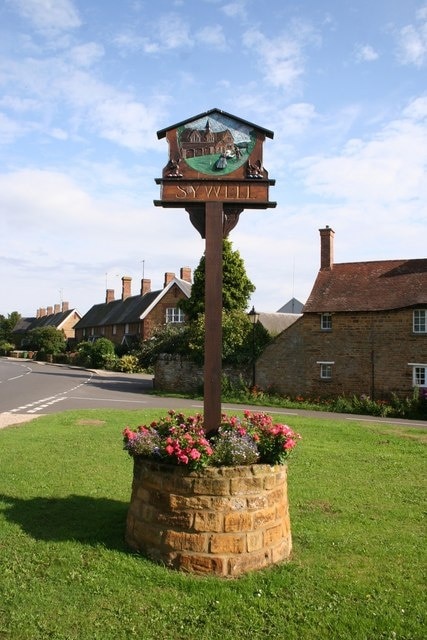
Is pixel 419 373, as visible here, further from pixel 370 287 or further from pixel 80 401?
pixel 80 401

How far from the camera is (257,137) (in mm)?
6801

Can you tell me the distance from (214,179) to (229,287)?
83.1ft

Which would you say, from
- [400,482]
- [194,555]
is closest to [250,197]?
[194,555]

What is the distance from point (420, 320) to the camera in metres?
22.4

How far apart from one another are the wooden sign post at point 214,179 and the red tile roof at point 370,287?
683 inches

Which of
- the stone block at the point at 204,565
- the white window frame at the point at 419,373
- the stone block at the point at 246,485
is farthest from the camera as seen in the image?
the white window frame at the point at 419,373

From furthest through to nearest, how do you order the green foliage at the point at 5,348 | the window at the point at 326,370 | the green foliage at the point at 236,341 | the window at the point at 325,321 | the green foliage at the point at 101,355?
the green foliage at the point at 5,348
the green foliage at the point at 101,355
the green foliage at the point at 236,341
the window at the point at 325,321
the window at the point at 326,370

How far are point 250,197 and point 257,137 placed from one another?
2.61 ft

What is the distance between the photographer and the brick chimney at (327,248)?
87.8ft

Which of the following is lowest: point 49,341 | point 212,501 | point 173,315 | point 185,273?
point 212,501

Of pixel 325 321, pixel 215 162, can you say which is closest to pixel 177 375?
pixel 325 321

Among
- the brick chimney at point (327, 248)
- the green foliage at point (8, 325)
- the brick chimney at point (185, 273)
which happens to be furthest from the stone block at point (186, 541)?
the green foliage at point (8, 325)

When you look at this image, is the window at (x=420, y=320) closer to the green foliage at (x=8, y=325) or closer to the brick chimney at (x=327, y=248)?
the brick chimney at (x=327, y=248)

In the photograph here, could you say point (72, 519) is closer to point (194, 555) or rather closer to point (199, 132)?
point (194, 555)
